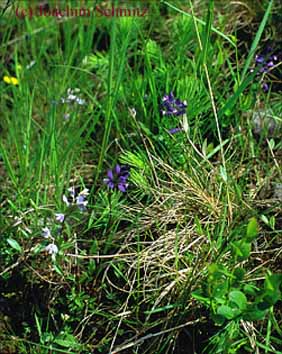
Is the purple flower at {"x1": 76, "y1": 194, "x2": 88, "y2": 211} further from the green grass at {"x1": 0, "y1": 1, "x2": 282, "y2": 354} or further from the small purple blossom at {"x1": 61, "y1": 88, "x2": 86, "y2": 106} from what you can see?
the small purple blossom at {"x1": 61, "y1": 88, "x2": 86, "y2": 106}

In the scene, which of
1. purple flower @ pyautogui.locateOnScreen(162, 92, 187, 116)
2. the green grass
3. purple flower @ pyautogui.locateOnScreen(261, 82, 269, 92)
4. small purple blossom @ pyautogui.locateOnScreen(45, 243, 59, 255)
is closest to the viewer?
the green grass

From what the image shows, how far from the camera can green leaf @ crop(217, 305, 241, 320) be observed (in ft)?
4.40

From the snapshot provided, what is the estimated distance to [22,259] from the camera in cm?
172

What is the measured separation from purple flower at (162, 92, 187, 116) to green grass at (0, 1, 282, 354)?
0.03 m

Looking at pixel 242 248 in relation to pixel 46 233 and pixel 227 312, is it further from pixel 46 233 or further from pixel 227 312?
pixel 46 233

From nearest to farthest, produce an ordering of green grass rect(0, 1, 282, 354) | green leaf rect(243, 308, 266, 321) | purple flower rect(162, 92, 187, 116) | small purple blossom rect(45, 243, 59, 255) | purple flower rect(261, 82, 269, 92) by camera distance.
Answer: green leaf rect(243, 308, 266, 321) < green grass rect(0, 1, 282, 354) < small purple blossom rect(45, 243, 59, 255) < purple flower rect(162, 92, 187, 116) < purple flower rect(261, 82, 269, 92)

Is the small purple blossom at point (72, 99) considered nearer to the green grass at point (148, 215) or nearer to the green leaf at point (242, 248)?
the green grass at point (148, 215)

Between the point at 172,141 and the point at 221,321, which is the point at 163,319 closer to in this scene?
the point at 221,321

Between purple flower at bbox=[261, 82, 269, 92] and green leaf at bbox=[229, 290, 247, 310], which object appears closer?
green leaf at bbox=[229, 290, 247, 310]

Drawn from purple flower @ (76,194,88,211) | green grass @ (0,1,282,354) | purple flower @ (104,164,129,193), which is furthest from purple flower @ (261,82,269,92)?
purple flower @ (76,194,88,211)

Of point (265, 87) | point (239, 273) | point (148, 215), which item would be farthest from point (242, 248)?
point (265, 87)

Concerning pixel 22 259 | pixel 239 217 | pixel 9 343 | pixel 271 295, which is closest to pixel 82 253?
pixel 22 259

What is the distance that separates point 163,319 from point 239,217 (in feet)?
Answer: 0.94

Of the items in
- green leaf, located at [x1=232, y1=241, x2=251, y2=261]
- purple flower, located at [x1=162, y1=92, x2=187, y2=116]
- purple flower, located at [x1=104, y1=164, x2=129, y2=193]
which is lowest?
purple flower, located at [x1=104, y1=164, x2=129, y2=193]
